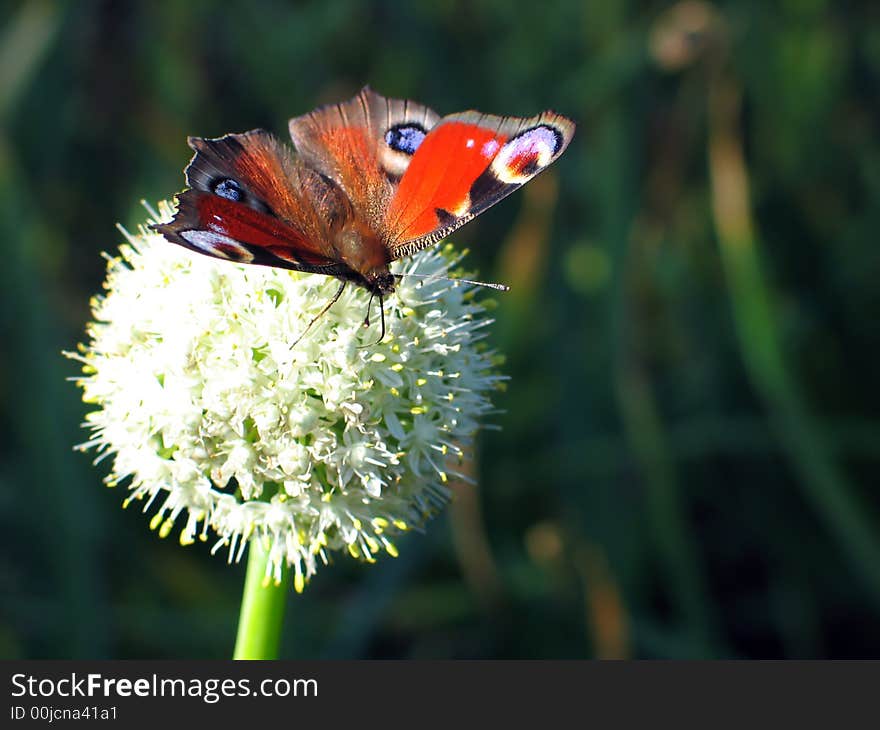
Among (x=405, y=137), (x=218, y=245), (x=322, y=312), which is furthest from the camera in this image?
(x=405, y=137)

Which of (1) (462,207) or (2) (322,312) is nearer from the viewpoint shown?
(2) (322,312)

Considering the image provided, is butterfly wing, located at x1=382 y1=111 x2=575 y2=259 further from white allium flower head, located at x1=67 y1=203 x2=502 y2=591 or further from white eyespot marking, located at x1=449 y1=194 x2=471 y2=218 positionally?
white allium flower head, located at x1=67 y1=203 x2=502 y2=591

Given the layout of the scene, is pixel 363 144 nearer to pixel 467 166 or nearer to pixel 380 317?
pixel 467 166

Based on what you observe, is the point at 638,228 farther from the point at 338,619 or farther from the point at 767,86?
the point at 338,619

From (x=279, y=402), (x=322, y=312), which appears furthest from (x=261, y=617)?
(x=322, y=312)

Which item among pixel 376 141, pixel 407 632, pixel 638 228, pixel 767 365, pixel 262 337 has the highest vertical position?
pixel 638 228

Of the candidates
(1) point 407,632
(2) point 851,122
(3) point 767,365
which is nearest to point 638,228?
(3) point 767,365

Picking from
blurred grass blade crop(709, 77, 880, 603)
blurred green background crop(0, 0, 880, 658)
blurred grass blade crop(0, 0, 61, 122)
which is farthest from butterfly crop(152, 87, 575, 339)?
blurred grass blade crop(0, 0, 61, 122)
